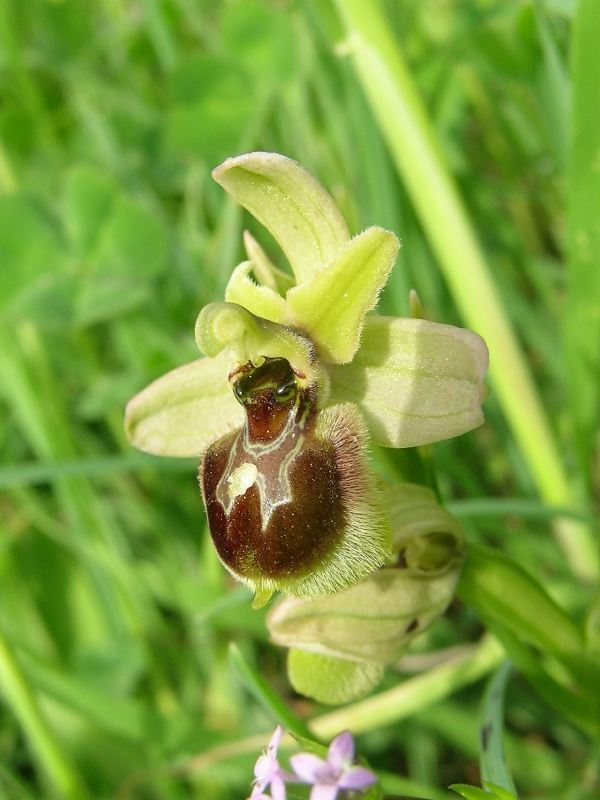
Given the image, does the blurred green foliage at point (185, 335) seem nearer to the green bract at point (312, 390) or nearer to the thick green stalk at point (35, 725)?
the thick green stalk at point (35, 725)

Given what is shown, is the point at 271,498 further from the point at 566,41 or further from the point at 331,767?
the point at 566,41

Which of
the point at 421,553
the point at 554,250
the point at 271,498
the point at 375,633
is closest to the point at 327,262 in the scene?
the point at 271,498

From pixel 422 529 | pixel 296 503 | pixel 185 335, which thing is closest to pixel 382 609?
pixel 422 529

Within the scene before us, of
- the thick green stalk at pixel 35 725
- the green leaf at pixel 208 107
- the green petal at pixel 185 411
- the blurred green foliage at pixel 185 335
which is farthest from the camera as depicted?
the green leaf at pixel 208 107

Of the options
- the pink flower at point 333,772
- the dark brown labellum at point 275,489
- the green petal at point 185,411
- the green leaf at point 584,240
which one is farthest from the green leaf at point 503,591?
the green leaf at point 584,240

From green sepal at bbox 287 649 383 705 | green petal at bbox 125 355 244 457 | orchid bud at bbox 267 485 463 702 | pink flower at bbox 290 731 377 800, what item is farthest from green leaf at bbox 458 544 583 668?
pink flower at bbox 290 731 377 800
